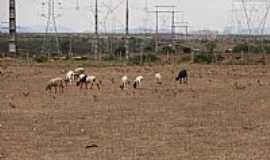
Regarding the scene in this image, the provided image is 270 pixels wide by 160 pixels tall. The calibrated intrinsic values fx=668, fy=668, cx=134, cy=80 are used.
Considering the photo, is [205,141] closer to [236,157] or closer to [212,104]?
[236,157]

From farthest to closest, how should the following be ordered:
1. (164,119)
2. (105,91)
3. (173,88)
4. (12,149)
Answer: (173,88) → (105,91) → (164,119) → (12,149)

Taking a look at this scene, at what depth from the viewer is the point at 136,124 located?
20.5 meters

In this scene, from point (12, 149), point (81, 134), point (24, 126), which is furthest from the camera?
point (24, 126)

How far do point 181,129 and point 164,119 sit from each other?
235 centimetres

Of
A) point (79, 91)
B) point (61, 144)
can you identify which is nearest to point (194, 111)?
Result: point (61, 144)

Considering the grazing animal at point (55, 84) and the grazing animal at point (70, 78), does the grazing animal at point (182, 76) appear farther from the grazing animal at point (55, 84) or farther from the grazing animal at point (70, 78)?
the grazing animal at point (55, 84)

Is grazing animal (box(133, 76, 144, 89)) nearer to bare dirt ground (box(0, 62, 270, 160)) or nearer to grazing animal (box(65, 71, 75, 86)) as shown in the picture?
bare dirt ground (box(0, 62, 270, 160))

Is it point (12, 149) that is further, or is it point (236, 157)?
point (12, 149)

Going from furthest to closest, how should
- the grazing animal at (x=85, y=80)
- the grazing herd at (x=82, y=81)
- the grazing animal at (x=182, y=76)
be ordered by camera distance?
1. the grazing animal at (x=182, y=76)
2. the grazing animal at (x=85, y=80)
3. the grazing herd at (x=82, y=81)

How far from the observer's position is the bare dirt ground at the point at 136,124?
15.7m

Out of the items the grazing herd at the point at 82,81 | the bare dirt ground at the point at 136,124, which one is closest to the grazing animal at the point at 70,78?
the grazing herd at the point at 82,81

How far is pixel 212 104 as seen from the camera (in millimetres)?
26641

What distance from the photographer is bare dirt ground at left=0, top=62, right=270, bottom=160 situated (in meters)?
15.7

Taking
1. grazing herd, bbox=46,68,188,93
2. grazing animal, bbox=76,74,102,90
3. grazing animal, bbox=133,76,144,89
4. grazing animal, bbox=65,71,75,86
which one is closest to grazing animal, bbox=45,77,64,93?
grazing herd, bbox=46,68,188,93
